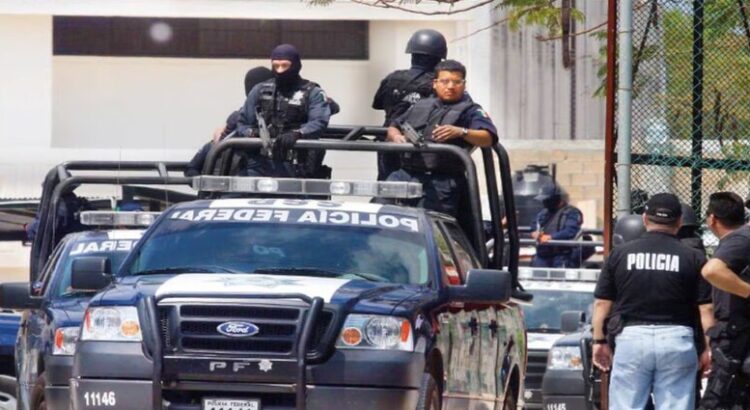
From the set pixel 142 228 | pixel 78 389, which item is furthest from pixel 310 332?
pixel 142 228

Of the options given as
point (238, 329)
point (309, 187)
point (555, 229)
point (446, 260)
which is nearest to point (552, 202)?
point (555, 229)

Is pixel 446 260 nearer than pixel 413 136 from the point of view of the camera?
Yes

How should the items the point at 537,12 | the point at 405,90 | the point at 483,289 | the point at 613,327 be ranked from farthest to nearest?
the point at 537,12, the point at 405,90, the point at 613,327, the point at 483,289

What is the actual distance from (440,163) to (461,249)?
1088mm

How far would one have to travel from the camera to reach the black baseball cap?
1105cm

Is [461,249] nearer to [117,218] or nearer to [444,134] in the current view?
[444,134]

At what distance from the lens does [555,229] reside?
21.6 metres

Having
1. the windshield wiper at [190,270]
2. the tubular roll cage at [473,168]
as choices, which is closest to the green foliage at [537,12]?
the tubular roll cage at [473,168]

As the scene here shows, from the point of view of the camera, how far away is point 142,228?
1474 centimetres

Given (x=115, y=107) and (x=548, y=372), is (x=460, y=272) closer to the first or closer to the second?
(x=548, y=372)

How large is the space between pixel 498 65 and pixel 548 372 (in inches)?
623

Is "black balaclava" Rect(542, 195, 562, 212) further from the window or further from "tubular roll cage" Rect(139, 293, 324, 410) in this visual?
"tubular roll cage" Rect(139, 293, 324, 410)

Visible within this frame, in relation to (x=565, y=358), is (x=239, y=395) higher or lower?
higher

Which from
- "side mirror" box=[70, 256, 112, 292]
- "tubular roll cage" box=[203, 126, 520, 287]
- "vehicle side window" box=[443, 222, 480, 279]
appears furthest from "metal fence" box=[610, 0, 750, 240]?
"side mirror" box=[70, 256, 112, 292]
